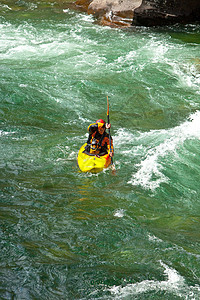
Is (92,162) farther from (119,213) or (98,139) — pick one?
(119,213)

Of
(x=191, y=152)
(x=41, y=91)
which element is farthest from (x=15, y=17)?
(x=191, y=152)

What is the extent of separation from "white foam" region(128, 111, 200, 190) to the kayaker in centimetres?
81

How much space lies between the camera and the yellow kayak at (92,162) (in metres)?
6.56

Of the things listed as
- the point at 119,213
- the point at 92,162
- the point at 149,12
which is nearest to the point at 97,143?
the point at 92,162

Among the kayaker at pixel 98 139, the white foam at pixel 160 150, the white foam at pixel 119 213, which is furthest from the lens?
the kayaker at pixel 98 139

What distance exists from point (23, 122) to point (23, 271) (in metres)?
4.88

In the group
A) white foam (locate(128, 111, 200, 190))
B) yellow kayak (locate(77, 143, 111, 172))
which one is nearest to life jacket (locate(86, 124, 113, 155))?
yellow kayak (locate(77, 143, 111, 172))

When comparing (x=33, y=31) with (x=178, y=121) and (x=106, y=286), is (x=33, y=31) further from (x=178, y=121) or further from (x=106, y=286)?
(x=106, y=286)

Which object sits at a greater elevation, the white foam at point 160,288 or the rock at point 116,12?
the rock at point 116,12

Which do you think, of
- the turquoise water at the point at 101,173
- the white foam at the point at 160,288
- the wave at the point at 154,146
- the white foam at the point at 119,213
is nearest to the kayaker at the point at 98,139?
the turquoise water at the point at 101,173

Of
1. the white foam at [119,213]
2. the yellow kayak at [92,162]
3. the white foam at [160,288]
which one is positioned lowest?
the yellow kayak at [92,162]

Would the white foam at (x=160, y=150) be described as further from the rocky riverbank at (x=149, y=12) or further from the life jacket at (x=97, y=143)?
the rocky riverbank at (x=149, y=12)

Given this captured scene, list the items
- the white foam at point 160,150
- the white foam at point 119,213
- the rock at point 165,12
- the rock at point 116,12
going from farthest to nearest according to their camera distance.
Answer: the rock at point 116,12, the rock at point 165,12, the white foam at point 160,150, the white foam at point 119,213

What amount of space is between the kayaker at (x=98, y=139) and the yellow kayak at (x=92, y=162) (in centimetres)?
21
